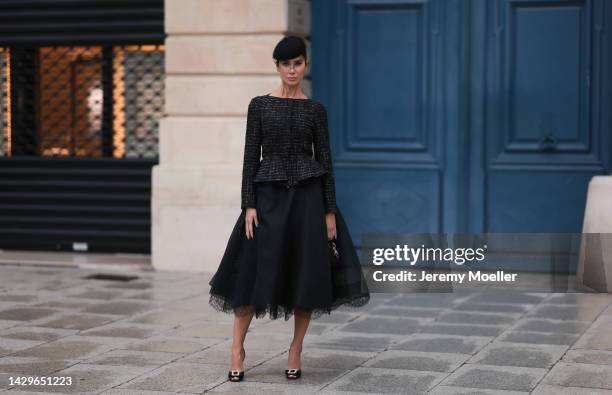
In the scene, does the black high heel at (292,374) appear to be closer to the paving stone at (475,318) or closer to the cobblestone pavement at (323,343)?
the cobblestone pavement at (323,343)

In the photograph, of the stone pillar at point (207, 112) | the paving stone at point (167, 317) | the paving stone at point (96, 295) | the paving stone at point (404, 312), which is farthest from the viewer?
the stone pillar at point (207, 112)

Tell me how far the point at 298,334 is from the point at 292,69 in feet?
4.77

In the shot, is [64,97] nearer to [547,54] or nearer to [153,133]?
[153,133]

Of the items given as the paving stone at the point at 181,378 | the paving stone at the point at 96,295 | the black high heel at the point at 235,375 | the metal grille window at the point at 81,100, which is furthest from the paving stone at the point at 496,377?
the metal grille window at the point at 81,100

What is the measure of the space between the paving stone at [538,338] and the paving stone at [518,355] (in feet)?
0.52

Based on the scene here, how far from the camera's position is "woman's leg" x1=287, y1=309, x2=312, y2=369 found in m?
Answer: 6.55

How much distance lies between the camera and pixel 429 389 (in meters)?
6.36

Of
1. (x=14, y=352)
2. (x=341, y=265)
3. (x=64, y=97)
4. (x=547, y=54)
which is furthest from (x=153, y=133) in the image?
(x=341, y=265)

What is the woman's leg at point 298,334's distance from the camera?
6.55 metres

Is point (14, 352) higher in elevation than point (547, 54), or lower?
lower

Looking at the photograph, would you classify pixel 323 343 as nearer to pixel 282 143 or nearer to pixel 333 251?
pixel 333 251

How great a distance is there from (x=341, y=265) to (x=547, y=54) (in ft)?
17.0

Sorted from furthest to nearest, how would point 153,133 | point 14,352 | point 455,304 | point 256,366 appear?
point 153,133, point 455,304, point 14,352, point 256,366

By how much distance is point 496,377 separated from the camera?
21.8ft
